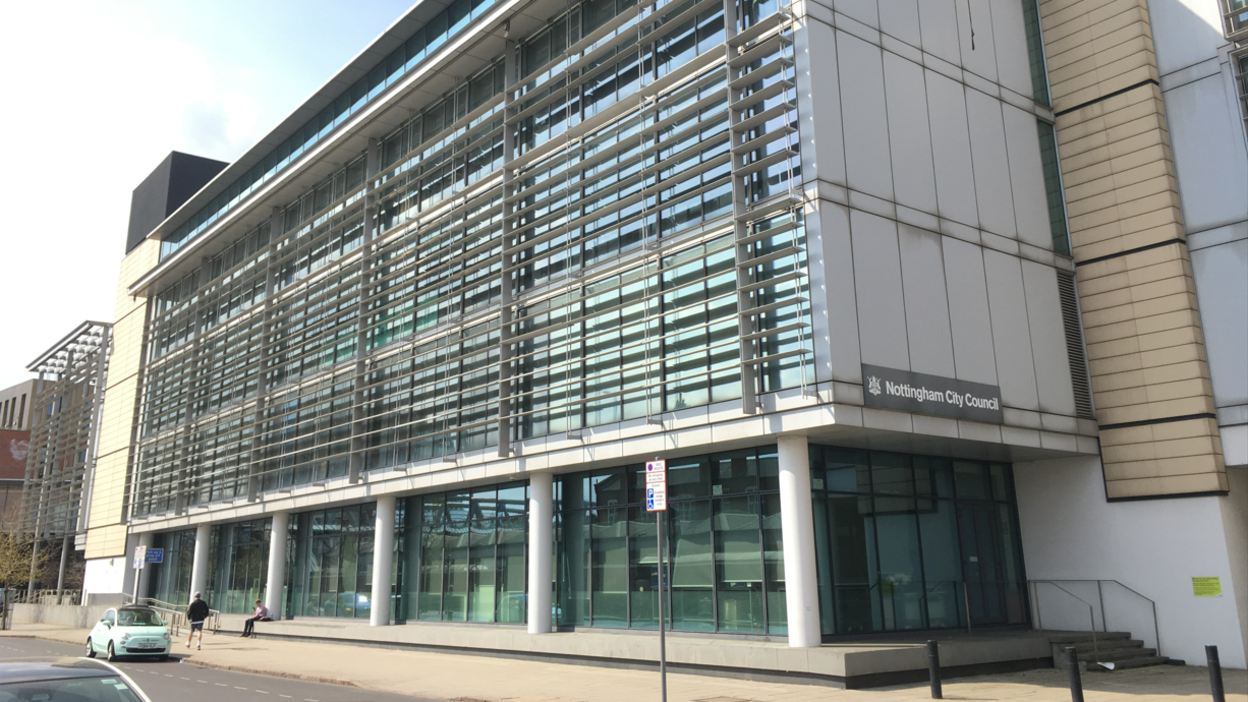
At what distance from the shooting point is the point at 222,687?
18.7m

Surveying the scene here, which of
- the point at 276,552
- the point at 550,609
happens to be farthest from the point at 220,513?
the point at 550,609

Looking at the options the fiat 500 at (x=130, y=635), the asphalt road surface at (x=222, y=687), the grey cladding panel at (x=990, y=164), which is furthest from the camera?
the fiat 500 at (x=130, y=635)

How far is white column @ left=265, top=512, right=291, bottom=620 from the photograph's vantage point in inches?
1378

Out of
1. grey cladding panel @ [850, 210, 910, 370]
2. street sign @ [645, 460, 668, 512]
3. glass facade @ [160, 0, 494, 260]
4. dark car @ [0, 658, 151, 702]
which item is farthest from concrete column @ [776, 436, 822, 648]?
glass facade @ [160, 0, 494, 260]

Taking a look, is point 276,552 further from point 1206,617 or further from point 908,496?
point 1206,617

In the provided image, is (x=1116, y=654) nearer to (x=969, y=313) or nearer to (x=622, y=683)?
(x=969, y=313)

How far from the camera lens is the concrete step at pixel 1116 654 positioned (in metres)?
19.2

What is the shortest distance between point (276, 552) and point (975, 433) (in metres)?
26.2

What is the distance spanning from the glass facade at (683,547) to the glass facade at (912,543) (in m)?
1.18

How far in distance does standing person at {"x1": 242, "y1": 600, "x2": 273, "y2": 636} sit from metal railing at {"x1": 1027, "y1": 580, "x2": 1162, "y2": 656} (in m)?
26.1

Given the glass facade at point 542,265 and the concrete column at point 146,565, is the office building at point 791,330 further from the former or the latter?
the concrete column at point 146,565

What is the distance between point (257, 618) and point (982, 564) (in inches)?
994

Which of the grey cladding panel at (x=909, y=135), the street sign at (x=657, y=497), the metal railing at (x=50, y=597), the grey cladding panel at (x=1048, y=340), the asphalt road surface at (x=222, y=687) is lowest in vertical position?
the asphalt road surface at (x=222, y=687)

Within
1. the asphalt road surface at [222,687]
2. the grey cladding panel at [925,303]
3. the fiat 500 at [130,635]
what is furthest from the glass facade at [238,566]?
the grey cladding panel at [925,303]
